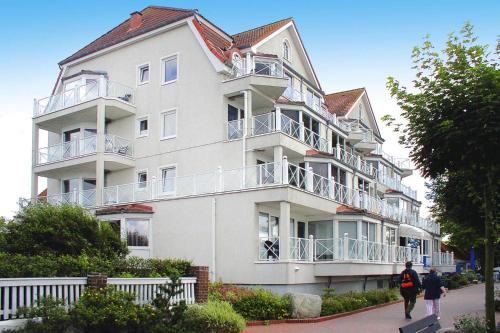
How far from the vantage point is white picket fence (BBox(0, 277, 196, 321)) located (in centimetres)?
1072

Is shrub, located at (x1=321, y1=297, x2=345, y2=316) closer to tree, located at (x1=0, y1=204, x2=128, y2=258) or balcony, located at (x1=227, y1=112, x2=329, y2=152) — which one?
tree, located at (x1=0, y1=204, x2=128, y2=258)

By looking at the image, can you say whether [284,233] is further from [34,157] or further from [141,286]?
[34,157]

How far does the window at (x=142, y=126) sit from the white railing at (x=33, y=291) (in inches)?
765

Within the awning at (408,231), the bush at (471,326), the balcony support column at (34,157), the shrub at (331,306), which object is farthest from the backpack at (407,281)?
the balcony support column at (34,157)

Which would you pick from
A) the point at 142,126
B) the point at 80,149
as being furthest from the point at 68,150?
the point at 142,126

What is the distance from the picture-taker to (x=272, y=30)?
31.8 meters

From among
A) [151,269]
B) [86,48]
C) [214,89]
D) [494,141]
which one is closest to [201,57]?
[214,89]

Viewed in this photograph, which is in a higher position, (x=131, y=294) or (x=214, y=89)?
(x=214, y=89)

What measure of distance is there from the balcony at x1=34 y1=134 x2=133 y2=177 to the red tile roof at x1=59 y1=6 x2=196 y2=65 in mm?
5806

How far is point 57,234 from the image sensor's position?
18156mm

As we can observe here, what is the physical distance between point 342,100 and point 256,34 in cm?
1217

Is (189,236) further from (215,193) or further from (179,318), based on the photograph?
(179,318)

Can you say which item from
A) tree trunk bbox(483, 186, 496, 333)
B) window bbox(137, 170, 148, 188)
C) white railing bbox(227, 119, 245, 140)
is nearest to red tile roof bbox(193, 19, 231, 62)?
white railing bbox(227, 119, 245, 140)

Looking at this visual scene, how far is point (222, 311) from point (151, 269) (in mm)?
3156
